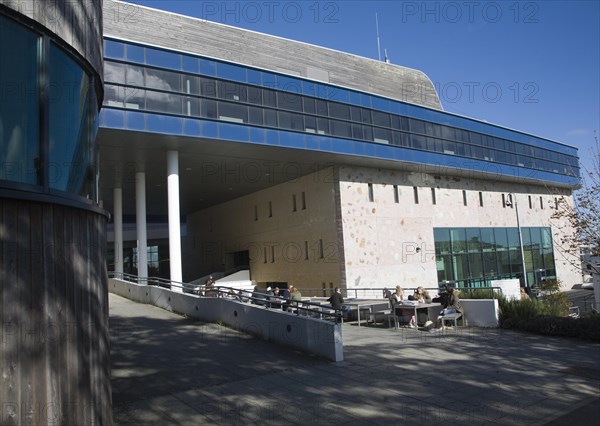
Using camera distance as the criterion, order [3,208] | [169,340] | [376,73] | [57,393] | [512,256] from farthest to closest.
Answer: [512,256] < [376,73] < [169,340] < [57,393] < [3,208]

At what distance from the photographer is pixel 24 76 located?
4.55 meters

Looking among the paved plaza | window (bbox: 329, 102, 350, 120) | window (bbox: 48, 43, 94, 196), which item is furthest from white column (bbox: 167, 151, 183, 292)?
window (bbox: 48, 43, 94, 196)

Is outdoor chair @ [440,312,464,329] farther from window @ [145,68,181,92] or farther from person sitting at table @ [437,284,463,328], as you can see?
window @ [145,68,181,92]

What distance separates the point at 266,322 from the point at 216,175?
19.7 m

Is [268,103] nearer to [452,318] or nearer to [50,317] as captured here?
[452,318]

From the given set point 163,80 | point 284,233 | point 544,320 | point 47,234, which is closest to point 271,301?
point 544,320

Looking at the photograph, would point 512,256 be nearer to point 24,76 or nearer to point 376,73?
point 376,73

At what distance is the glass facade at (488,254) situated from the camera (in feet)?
117

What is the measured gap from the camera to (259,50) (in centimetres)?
3069

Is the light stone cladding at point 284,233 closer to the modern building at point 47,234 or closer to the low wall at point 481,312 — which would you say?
the low wall at point 481,312

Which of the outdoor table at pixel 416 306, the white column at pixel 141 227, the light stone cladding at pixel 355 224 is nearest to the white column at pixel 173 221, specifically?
the white column at pixel 141 227

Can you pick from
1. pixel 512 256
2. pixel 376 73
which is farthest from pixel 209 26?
pixel 512 256

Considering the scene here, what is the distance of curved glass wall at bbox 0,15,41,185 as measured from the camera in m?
4.30

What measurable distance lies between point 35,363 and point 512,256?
42.9m
